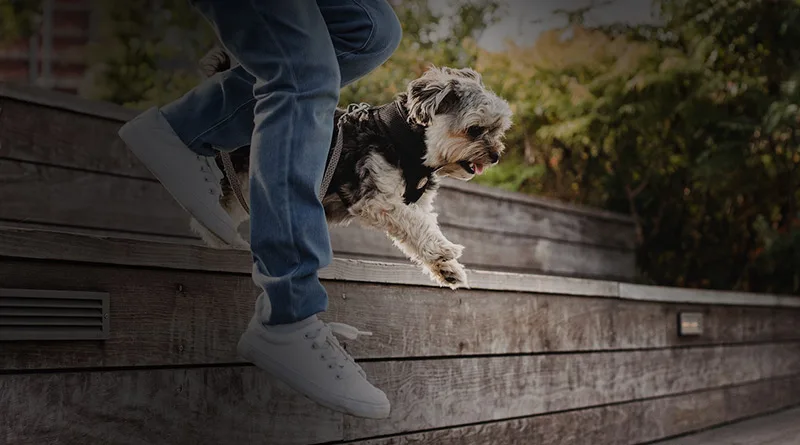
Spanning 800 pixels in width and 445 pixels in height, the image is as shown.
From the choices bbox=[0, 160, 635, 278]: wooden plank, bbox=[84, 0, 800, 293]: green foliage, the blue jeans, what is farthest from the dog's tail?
bbox=[84, 0, 800, 293]: green foliage

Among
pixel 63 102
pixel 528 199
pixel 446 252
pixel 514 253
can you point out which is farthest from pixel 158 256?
pixel 528 199

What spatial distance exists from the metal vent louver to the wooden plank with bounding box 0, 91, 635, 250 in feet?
A: 3.05

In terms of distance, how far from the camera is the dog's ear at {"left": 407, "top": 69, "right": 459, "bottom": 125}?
1913 mm

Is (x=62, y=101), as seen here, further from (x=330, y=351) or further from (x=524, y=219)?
(x=524, y=219)

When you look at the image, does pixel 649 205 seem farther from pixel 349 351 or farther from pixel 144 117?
pixel 144 117

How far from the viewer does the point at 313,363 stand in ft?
5.04

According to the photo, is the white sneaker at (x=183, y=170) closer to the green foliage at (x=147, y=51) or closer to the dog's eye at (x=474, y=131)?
the dog's eye at (x=474, y=131)

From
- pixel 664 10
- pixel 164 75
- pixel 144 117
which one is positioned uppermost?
pixel 664 10

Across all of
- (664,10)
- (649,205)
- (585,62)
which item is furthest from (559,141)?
(664,10)

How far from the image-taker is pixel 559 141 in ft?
13.6

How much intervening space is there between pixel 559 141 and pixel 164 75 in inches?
76.4

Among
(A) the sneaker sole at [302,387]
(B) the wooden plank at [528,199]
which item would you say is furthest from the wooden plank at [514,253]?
(A) the sneaker sole at [302,387]

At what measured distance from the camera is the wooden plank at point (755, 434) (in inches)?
117

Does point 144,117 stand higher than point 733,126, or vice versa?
point 733,126
